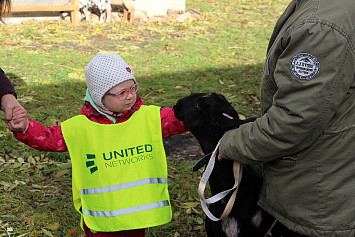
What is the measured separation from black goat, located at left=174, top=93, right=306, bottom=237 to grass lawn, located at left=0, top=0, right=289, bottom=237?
1.06 metres

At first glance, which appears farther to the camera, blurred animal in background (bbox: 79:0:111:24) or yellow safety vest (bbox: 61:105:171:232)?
blurred animal in background (bbox: 79:0:111:24)

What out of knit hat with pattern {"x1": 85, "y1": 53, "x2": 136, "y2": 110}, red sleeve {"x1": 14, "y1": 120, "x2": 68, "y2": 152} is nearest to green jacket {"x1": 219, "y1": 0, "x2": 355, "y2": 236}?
knit hat with pattern {"x1": 85, "y1": 53, "x2": 136, "y2": 110}

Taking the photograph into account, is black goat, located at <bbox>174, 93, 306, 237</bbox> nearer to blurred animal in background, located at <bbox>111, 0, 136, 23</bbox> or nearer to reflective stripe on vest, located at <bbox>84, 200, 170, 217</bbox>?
reflective stripe on vest, located at <bbox>84, 200, 170, 217</bbox>

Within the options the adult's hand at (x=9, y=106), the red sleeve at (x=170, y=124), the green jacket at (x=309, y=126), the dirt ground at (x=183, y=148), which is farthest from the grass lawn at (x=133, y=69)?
the green jacket at (x=309, y=126)

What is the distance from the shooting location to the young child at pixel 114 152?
269cm

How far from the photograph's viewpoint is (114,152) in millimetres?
2723

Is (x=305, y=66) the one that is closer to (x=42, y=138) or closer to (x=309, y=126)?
(x=309, y=126)

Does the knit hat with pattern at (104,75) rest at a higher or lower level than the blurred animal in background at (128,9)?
higher

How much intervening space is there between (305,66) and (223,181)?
1.17 metres

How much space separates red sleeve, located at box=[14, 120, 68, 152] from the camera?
2611 millimetres

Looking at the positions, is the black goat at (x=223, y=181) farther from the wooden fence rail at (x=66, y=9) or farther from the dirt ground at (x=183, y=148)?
the wooden fence rail at (x=66, y=9)

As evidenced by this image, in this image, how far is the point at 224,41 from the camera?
9617mm

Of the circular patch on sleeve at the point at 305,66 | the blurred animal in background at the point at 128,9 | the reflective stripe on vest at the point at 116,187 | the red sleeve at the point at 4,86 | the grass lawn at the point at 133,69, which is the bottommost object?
the grass lawn at the point at 133,69

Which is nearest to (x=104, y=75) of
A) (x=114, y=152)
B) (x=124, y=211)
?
(x=114, y=152)
